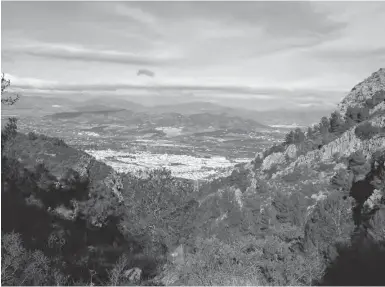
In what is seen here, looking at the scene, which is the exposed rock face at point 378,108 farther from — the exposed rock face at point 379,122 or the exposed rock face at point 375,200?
the exposed rock face at point 375,200

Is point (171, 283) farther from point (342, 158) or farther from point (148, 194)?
point (342, 158)

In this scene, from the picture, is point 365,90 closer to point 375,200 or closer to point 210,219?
point 210,219

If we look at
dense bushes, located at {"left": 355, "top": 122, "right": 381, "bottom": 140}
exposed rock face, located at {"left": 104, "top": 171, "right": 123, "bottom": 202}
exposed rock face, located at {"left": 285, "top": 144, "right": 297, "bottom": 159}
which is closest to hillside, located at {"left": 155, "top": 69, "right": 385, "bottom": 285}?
exposed rock face, located at {"left": 285, "top": 144, "right": 297, "bottom": 159}

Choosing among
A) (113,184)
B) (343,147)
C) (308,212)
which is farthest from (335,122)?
(113,184)

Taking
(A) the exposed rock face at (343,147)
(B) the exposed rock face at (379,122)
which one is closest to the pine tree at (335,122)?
(A) the exposed rock face at (343,147)

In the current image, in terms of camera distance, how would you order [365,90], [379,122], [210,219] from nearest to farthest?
[379,122] → [210,219] → [365,90]

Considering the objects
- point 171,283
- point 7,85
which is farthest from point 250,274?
point 7,85

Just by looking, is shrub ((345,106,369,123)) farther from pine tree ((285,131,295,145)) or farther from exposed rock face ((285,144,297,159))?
pine tree ((285,131,295,145))

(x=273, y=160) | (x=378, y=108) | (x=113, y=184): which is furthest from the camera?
(x=273, y=160)
